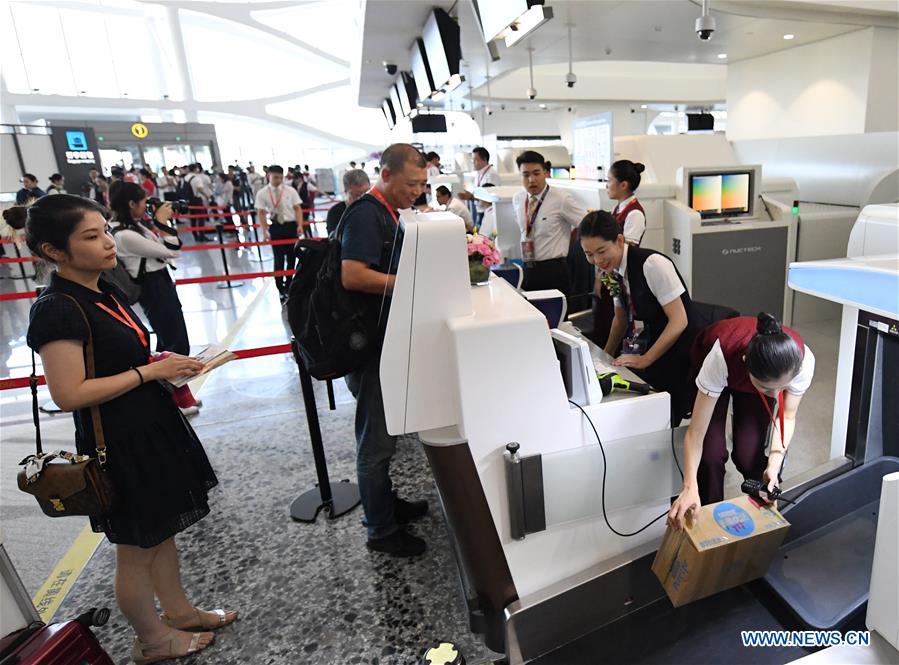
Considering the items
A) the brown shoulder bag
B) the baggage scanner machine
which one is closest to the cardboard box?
the baggage scanner machine

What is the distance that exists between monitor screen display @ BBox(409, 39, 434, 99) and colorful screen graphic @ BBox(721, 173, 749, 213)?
3.90 m

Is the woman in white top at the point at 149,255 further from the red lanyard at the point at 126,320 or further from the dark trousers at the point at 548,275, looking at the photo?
the dark trousers at the point at 548,275

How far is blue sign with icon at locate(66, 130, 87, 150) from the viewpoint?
16688mm

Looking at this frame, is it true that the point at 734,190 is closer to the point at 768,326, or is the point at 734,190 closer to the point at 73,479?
the point at 768,326

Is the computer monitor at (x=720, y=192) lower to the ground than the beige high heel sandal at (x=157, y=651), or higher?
higher

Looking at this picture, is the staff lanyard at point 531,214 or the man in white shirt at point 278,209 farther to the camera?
the man in white shirt at point 278,209

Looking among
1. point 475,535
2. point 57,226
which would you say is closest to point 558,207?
point 475,535

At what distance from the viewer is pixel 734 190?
466 centimetres

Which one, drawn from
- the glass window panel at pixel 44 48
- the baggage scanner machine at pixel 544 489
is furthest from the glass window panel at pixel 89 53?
the baggage scanner machine at pixel 544 489

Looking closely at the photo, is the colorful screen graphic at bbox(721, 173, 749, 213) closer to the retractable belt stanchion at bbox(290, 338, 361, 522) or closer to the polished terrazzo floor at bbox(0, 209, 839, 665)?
the polished terrazzo floor at bbox(0, 209, 839, 665)

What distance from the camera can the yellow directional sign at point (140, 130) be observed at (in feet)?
68.3

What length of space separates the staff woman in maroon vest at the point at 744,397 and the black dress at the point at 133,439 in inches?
61.8

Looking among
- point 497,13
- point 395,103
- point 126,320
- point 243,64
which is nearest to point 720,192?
point 497,13

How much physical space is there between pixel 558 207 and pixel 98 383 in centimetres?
332
